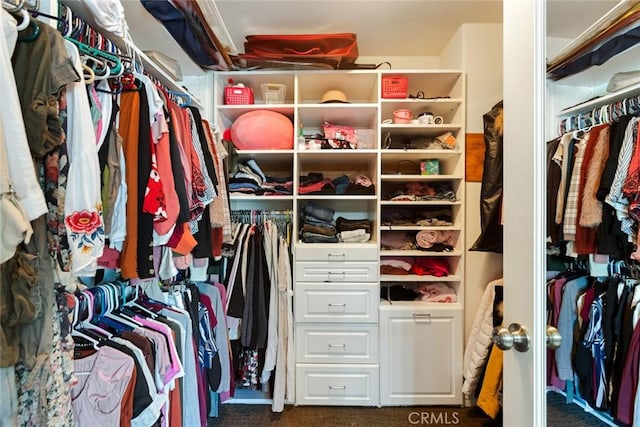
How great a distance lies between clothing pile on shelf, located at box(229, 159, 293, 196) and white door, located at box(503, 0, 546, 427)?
1475 mm

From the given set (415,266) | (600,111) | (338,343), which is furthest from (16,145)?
(415,266)

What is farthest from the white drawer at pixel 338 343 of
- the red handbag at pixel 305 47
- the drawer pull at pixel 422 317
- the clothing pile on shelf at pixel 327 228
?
the red handbag at pixel 305 47

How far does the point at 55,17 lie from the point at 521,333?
1.38 meters

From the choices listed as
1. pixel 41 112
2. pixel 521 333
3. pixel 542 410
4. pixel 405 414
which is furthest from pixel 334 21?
pixel 405 414

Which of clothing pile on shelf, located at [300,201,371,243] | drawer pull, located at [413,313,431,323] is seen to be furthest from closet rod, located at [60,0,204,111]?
drawer pull, located at [413,313,431,323]

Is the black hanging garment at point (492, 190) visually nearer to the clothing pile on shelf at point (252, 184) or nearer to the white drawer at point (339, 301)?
the white drawer at point (339, 301)

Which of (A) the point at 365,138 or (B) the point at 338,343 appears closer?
(B) the point at 338,343

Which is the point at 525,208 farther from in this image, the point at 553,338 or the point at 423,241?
the point at 423,241

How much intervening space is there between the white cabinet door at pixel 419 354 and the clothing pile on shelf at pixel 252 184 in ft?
3.32

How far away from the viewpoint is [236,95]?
6.90 feet

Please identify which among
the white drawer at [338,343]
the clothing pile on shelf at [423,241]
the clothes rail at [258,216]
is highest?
the clothes rail at [258,216]

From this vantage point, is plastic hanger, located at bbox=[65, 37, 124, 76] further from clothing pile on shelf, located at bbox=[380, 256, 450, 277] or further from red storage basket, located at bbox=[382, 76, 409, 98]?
clothing pile on shelf, located at bbox=[380, 256, 450, 277]

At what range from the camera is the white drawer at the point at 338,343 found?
204 cm

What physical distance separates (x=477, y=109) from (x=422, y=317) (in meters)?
1.35
